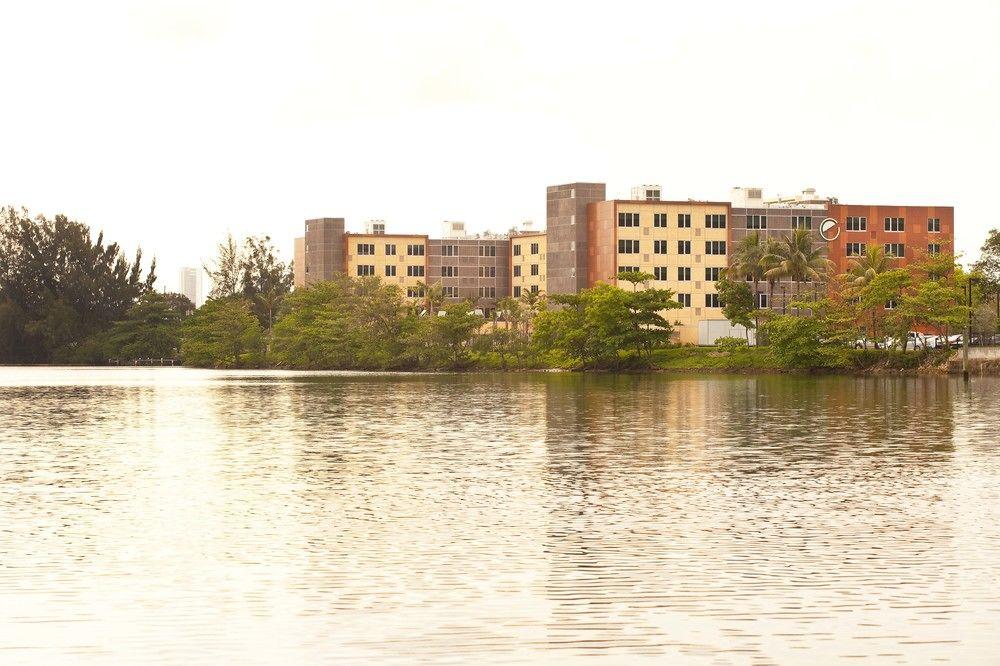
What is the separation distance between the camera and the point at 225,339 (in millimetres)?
176625

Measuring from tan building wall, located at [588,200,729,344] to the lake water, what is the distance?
113m

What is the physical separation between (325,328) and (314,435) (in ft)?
377

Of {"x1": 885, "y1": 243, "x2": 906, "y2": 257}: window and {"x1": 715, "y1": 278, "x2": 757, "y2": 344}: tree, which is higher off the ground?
{"x1": 885, "y1": 243, "x2": 906, "y2": 257}: window

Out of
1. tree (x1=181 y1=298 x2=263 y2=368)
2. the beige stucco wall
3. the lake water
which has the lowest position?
the lake water

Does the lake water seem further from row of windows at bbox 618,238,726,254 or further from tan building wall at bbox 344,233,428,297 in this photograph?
tan building wall at bbox 344,233,428,297

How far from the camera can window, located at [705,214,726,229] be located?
160875 millimetres

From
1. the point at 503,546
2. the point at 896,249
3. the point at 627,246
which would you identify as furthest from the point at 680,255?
the point at 503,546

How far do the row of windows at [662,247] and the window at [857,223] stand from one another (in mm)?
15001

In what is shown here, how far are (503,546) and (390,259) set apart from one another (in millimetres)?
177314

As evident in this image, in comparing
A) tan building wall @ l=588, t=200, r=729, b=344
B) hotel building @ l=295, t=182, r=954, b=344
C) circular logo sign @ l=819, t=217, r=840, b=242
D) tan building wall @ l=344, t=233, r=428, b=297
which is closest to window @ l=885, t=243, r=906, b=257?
hotel building @ l=295, t=182, r=954, b=344

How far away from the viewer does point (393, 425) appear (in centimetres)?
4978

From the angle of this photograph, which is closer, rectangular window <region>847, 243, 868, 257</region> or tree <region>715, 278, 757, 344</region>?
tree <region>715, 278, 757, 344</region>

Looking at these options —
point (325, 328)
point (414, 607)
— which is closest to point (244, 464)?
point (414, 607)

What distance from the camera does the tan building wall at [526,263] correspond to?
188 meters
